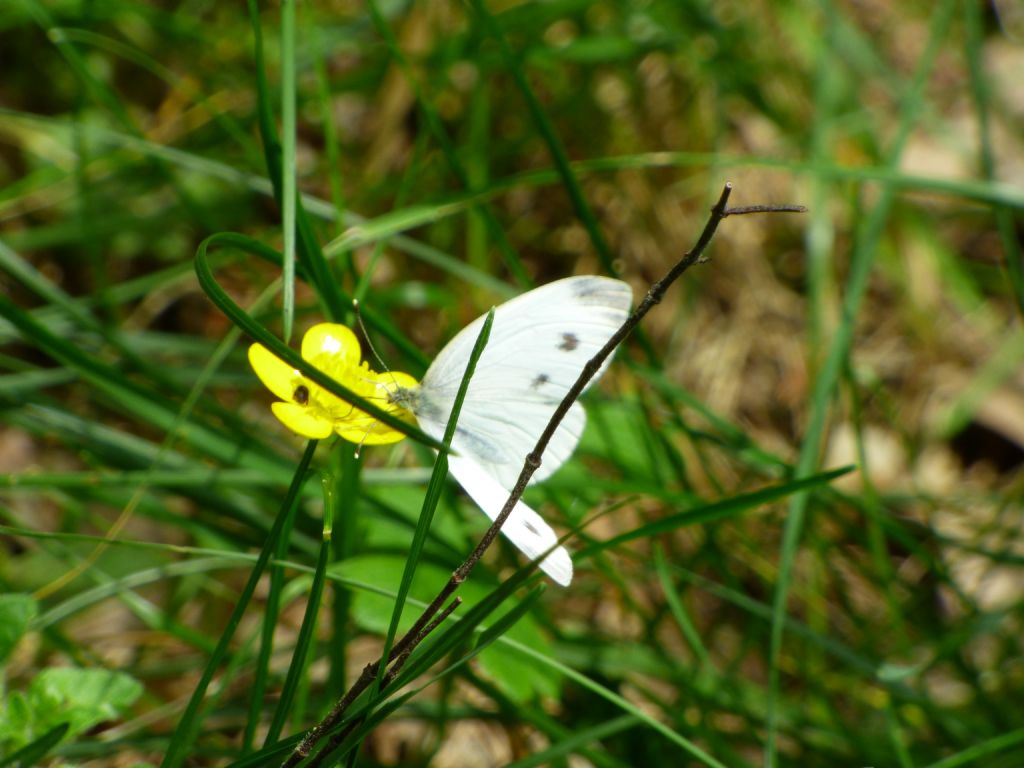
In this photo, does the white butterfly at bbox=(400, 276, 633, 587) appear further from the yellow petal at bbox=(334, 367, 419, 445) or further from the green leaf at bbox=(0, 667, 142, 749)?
the green leaf at bbox=(0, 667, 142, 749)

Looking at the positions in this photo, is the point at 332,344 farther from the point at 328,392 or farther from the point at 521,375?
the point at 521,375

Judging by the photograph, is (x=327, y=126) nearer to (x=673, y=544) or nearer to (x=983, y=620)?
(x=673, y=544)


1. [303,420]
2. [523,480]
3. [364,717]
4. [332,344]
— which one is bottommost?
[364,717]

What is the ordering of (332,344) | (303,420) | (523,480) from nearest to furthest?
(523,480)
(303,420)
(332,344)

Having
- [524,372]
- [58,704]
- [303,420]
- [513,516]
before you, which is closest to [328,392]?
[303,420]

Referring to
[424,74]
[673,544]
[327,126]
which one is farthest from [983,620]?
[424,74]

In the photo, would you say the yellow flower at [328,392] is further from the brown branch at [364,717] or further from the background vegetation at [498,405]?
the brown branch at [364,717]

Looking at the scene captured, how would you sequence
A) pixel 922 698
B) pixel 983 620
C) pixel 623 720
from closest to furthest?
pixel 623 720
pixel 922 698
pixel 983 620
